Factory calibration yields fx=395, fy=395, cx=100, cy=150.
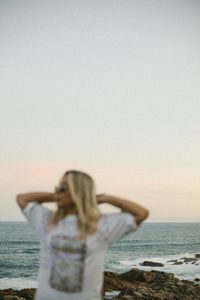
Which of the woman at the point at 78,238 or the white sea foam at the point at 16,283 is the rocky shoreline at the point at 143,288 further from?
the woman at the point at 78,238

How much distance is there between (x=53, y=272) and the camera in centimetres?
301

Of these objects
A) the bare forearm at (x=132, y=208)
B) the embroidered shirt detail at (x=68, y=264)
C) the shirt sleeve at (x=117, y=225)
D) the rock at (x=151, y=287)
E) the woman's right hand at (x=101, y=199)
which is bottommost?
the rock at (x=151, y=287)

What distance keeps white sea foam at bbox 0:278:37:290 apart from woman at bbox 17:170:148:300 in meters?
30.4

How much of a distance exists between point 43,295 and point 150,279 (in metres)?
25.8

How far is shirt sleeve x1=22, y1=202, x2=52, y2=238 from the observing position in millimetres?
3270

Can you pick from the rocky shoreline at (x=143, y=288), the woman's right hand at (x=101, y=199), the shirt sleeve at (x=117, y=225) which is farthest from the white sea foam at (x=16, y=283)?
the shirt sleeve at (x=117, y=225)

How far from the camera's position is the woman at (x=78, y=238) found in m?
2.97

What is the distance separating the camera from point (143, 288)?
22.2 meters

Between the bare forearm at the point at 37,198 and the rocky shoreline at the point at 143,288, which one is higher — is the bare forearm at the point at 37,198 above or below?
above

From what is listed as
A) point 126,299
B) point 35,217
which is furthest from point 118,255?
point 35,217

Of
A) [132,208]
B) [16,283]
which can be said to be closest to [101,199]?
[132,208]

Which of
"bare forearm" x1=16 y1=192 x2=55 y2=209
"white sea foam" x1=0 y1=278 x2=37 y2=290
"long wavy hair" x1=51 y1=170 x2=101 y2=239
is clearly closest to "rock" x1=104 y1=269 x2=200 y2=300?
"white sea foam" x1=0 y1=278 x2=37 y2=290

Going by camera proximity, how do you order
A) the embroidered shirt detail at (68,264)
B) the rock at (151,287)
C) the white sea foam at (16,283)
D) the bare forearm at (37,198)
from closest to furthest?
1. the embroidered shirt detail at (68,264)
2. the bare forearm at (37,198)
3. the rock at (151,287)
4. the white sea foam at (16,283)

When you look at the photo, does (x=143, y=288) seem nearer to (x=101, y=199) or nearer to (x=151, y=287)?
(x=151, y=287)
